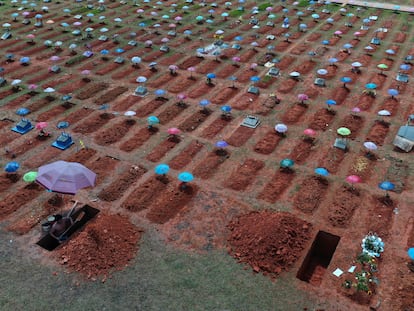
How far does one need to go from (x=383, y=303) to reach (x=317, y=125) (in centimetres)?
1578

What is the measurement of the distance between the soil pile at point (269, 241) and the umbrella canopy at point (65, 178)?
28.1 feet

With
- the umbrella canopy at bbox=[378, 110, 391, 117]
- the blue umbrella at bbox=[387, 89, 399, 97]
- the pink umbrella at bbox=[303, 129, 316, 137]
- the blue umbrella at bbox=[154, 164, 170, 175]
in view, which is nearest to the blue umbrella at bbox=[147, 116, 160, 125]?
the blue umbrella at bbox=[154, 164, 170, 175]

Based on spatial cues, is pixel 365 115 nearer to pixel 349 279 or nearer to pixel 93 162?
pixel 349 279

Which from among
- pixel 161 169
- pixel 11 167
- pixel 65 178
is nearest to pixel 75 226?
pixel 65 178

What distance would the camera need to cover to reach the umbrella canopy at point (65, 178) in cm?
1941

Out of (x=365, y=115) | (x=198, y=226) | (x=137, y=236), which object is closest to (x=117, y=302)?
(x=137, y=236)

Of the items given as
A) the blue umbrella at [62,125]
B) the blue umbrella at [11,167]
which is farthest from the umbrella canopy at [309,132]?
the blue umbrella at [11,167]

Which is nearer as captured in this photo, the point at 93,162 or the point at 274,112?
the point at 93,162

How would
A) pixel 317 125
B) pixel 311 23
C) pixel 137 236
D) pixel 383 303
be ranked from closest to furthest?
pixel 383 303, pixel 137 236, pixel 317 125, pixel 311 23

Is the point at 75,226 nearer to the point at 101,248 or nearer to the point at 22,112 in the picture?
the point at 101,248

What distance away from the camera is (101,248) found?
1986 cm

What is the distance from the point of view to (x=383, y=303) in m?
17.7

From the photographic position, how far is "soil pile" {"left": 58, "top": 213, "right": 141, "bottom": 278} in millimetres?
19266

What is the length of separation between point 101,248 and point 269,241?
8.91 meters
